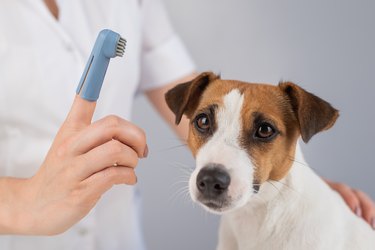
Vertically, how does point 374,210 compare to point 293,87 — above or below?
below

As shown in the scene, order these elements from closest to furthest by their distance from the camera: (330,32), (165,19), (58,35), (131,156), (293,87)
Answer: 1. (131,156)
2. (293,87)
3. (330,32)
4. (58,35)
5. (165,19)

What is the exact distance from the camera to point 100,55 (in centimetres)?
85

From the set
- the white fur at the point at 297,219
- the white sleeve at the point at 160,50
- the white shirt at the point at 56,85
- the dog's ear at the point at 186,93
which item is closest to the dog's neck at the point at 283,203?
the white fur at the point at 297,219

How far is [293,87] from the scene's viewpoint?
1.09 metres

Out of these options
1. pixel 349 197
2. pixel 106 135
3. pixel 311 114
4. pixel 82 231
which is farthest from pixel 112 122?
pixel 349 197

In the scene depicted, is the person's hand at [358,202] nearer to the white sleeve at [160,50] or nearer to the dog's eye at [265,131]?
the dog's eye at [265,131]

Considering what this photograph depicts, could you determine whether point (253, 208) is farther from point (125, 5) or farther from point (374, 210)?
point (125, 5)

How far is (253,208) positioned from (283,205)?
0.07 m

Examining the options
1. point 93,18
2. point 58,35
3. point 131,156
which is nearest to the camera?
point 131,156

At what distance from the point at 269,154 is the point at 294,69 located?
0.25m

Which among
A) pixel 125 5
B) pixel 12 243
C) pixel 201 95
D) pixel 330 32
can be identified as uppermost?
pixel 125 5

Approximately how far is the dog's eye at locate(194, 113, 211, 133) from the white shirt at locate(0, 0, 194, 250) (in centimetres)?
41

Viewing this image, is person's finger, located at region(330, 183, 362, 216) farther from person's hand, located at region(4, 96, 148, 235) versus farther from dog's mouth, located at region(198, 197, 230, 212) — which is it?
person's hand, located at region(4, 96, 148, 235)

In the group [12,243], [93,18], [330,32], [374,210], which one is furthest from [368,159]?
[12,243]
